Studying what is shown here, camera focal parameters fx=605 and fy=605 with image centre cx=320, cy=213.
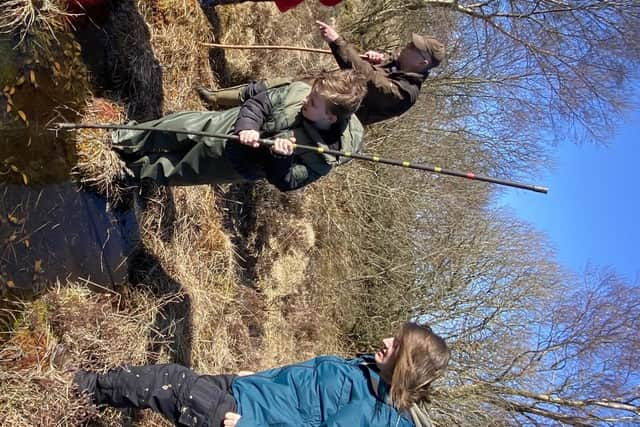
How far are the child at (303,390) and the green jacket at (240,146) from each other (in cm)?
103

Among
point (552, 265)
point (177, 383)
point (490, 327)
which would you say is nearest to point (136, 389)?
point (177, 383)

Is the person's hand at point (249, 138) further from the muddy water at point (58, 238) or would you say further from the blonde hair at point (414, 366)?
the blonde hair at point (414, 366)

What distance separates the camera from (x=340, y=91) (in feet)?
9.90

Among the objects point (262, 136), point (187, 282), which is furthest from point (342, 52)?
point (187, 282)

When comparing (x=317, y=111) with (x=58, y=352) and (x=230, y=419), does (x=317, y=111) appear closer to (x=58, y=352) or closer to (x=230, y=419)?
(x=230, y=419)

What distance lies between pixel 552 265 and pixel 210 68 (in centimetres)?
682

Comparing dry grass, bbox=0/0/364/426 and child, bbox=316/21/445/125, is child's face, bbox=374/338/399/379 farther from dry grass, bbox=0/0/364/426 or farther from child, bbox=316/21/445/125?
child, bbox=316/21/445/125

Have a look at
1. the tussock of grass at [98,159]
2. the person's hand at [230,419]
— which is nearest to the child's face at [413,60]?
the tussock of grass at [98,159]

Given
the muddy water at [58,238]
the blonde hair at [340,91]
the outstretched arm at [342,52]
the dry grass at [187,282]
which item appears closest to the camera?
the muddy water at [58,238]

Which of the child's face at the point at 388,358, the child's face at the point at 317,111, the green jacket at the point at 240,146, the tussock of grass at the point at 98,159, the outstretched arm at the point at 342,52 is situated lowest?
the child's face at the point at 388,358

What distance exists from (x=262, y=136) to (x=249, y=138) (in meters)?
0.34

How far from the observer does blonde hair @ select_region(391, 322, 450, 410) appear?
293cm

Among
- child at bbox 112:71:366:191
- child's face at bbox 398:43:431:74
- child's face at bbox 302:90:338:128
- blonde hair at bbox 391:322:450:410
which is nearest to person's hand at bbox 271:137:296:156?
child at bbox 112:71:366:191

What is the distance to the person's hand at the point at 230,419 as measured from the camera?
301cm
